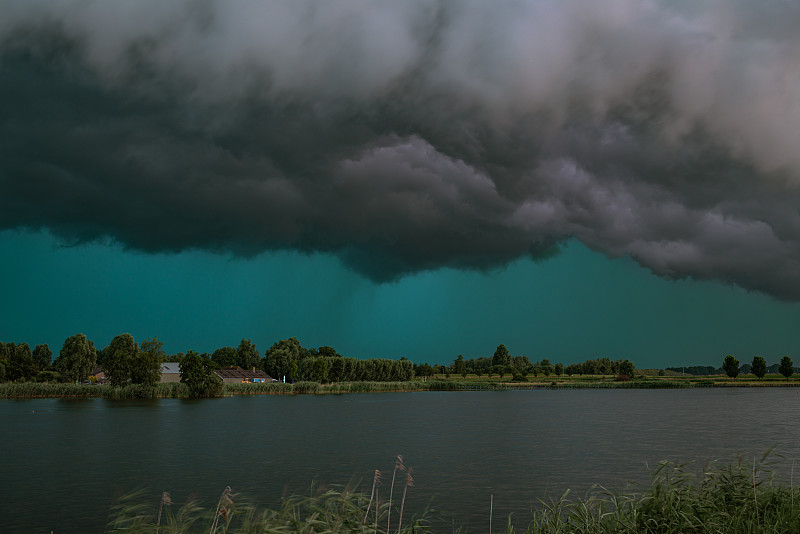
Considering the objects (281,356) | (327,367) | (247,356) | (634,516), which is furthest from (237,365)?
(634,516)

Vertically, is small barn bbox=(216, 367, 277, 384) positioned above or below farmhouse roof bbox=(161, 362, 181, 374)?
below

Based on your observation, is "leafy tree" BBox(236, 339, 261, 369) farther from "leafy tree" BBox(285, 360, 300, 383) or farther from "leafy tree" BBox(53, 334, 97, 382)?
"leafy tree" BBox(53, 334, 97, 382)

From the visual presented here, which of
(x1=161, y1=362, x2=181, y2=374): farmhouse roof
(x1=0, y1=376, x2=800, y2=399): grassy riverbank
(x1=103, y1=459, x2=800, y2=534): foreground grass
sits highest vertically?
(x1=103, y1=459, x2=800, y2=534): foreground grass

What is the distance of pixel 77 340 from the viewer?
122m

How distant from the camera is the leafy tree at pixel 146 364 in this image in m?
88.8

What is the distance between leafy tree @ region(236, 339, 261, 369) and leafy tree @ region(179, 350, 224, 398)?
95.2 metres

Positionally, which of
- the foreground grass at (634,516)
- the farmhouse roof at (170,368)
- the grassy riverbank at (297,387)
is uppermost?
the foreground grass at (634,516)

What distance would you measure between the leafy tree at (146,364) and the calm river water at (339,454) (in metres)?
27.5

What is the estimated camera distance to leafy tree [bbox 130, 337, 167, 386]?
8875 centimetres

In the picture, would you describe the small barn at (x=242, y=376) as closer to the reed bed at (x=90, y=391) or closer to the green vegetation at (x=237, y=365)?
the green vegetation at (x=237, y=365)

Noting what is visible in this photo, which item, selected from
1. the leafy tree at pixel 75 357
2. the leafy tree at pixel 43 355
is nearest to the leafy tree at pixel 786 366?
the leafy tree at pixel 75 357

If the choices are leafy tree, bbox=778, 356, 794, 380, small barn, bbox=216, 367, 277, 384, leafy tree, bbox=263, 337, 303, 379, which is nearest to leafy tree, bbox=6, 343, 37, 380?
small barn, bbox=216, 367, 277, 384

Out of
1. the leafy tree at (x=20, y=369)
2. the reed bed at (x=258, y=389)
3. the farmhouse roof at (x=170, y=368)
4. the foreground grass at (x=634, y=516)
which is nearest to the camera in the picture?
the foreground grass at (x=634, y=516)

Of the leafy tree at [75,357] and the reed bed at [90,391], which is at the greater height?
the leafy tree at [75,357]
